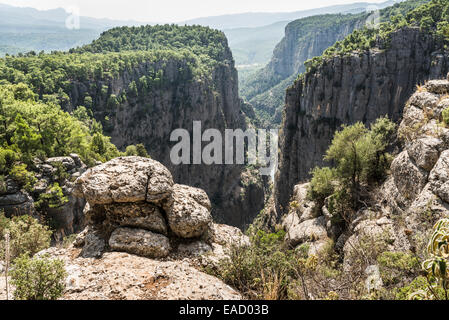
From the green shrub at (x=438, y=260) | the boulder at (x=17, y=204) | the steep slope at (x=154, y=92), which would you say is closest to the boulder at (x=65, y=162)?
the boulder at (x=17, y=204)

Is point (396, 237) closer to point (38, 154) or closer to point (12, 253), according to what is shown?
point (12, 253)

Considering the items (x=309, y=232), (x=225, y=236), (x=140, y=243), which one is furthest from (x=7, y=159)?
(x=309, y=232)

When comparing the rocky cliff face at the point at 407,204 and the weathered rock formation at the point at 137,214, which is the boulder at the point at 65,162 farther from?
the rocky cliff face at the point at 407,204

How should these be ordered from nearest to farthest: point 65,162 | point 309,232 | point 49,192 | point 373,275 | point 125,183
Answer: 1. point 373,275
2. point 125,183
3. point 309,232
4. point 49,192
5. point 65,162

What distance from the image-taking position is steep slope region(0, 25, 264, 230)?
5828 cm

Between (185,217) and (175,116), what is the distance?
79.2 metres

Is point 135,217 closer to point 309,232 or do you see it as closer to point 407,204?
point 407,204

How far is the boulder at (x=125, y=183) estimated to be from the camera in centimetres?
814

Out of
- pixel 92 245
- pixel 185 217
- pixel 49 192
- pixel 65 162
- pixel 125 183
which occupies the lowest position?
pixel 49 192

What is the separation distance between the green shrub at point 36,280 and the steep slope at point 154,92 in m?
51.7

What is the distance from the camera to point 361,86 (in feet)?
161

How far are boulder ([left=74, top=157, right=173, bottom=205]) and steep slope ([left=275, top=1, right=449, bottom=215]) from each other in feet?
125

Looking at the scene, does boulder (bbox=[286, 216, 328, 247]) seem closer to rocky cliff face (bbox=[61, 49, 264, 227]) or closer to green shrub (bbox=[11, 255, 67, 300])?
green shrub (bbox=[11, 255, 67, 300])
